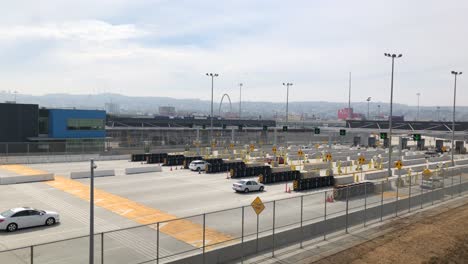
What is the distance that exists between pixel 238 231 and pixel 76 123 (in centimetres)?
4998

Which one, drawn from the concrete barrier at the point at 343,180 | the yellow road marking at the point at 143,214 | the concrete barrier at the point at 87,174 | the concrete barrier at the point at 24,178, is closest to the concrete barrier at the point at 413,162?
the concrete barrier at the point at 343,180

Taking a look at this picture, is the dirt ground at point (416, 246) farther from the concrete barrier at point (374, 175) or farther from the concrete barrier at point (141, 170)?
the concrete barrier at point (141, 170)

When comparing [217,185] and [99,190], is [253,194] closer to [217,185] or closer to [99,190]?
[217,185]

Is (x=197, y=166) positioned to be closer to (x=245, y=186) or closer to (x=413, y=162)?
(x=245, y=186)

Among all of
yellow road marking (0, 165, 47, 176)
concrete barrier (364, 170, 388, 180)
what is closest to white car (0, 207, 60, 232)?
yellow road marking (0, 165, 47, 176)

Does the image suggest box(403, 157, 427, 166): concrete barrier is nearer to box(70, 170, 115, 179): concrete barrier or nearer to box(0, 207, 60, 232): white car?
box(70, 170, 115, 179): concrete barrier

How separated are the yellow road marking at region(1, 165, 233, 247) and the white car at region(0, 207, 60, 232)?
4.28 meters

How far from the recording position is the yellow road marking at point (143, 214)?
20000 millimetres

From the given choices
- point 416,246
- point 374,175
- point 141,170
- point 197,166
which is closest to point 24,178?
point 141,170

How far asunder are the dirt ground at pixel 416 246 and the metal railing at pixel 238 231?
83.3 inches

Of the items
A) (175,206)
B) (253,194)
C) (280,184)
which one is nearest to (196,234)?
(175,206)

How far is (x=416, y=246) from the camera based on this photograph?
20344 millimetres

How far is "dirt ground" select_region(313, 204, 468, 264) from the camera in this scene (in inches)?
→ 730

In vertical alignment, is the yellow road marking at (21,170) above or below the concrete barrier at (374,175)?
below
